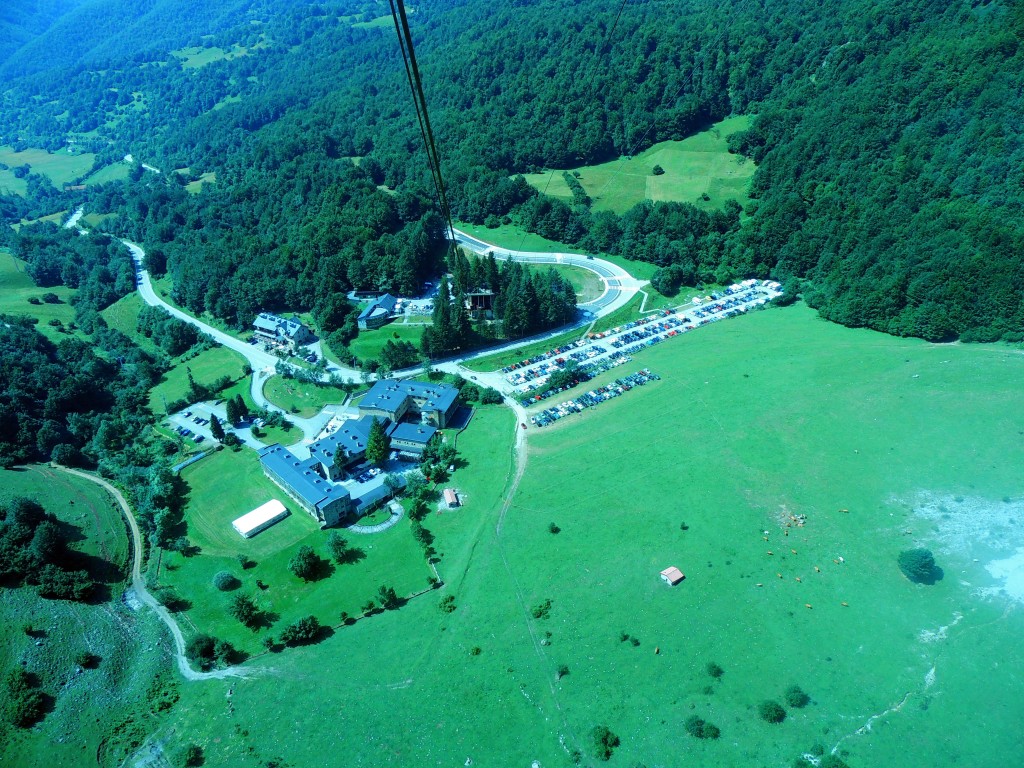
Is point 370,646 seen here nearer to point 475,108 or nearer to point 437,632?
Result: point 437,632

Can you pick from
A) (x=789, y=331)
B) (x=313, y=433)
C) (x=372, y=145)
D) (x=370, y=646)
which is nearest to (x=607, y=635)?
(x=370, y=646)

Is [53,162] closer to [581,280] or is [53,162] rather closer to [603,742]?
[581,280]

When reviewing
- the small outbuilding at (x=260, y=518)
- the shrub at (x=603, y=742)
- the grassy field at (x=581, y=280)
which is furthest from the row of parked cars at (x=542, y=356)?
the shrub at (x=603, y=742)

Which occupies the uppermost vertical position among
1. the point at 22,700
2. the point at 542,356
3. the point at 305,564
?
the point at 22,700

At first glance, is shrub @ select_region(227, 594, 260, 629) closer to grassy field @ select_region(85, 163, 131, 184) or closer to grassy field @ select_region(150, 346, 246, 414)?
grassy field @ select_region(150, 346, 246, 414)

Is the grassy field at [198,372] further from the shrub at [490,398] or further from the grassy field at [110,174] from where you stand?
the grassy field at [110,174]

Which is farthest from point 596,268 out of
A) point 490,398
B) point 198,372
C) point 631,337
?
point 198,372
